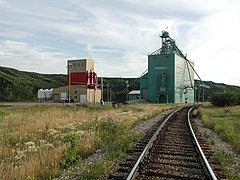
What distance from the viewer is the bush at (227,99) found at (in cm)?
4462

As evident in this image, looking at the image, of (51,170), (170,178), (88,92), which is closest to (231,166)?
(170,178)

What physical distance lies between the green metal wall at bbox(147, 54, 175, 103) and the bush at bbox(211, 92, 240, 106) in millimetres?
26400

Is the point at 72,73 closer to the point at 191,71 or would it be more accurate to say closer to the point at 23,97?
the point at 23,97

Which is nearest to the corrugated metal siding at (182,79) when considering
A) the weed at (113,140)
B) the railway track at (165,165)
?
the weed at (113,140)

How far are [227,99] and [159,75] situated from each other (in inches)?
1244

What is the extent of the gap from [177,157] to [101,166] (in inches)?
101

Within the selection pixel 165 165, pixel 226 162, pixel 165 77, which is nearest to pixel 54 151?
pixel 165 165

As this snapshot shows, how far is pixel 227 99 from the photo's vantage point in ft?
148

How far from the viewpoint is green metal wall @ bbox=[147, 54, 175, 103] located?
74.7m

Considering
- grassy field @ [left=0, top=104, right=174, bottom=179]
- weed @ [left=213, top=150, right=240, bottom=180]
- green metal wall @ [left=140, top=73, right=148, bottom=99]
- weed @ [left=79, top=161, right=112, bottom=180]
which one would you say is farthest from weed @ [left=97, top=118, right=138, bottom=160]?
green metal wall @ [left=140, top=73, right=148, bottom=99]

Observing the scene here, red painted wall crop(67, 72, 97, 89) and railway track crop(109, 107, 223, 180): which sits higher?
red painted wall crop(67, 72, 97, 89)

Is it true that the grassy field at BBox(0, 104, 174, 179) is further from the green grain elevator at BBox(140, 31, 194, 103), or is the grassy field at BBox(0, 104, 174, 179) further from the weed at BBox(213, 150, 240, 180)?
the green grain elevator at BBox(140, 31, 194, 103)

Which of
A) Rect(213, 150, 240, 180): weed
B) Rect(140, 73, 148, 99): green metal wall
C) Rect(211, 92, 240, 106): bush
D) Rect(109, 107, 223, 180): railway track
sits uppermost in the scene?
Rect(140, 73, 148, 99): green metal wall

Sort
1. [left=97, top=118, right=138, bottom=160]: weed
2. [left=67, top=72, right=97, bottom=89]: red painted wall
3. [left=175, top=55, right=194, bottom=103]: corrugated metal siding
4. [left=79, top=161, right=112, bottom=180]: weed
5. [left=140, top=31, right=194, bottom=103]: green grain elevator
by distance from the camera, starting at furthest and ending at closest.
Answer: [left=67, top=72, right=97, bottom=89]: red painted wall < [left=175, top=55, right=194, bottom=103]: corrugated metal siding < [left=140, top=31, right=194, bottom=103]: green grain elevator < [left=97, top=118, right=138, bottom=160]: weed < [left=79, top=161, right=112, bottom=180]: weed
